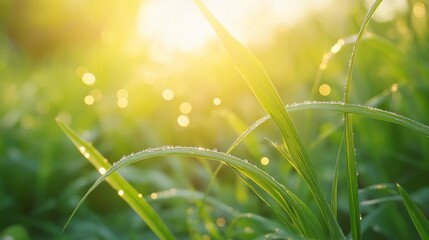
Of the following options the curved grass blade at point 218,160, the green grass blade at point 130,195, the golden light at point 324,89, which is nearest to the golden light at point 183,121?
the golden light at point 324,89

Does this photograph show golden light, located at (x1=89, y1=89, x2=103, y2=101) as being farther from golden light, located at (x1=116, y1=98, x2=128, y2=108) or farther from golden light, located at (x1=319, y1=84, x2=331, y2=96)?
golden light, located at (x1=319, y1=84, x2=331, y2=96)

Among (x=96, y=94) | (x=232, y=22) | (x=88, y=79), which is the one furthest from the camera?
(x=232, y=22)

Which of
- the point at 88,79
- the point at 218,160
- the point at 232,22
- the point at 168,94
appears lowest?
Answer: the point at 218,160

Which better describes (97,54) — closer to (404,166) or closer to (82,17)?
(404,166)

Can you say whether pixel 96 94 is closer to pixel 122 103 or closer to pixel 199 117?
pixel 122 103

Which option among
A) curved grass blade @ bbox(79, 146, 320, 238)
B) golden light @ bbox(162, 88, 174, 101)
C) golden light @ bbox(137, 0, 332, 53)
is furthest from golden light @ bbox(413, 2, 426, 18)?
curved grass blade @ bbox(79, 146, 320, 238)

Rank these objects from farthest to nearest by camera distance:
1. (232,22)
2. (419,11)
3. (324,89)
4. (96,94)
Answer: (232,22)
(96,94)
(324,89)
(419,11)

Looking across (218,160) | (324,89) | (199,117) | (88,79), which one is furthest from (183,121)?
(218,160)

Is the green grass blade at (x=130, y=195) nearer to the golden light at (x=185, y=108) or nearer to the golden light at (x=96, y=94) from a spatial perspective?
the golden light at (x=185, y=108)
